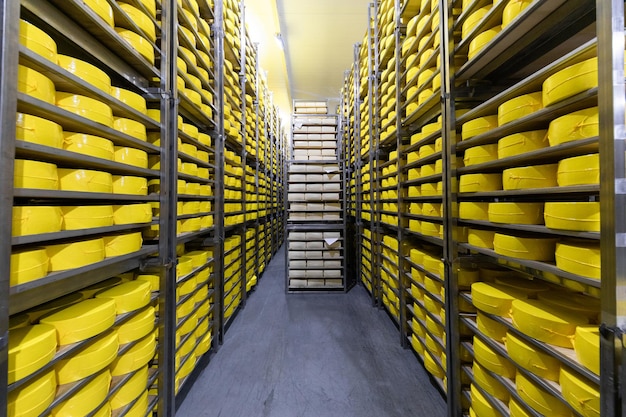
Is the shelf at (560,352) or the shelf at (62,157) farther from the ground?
the shelf at (62,157)

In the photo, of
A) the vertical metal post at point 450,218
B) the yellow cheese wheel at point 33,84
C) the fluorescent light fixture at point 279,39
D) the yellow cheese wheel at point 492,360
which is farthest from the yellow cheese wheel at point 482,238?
the fluorescent light fixture at point 279,39

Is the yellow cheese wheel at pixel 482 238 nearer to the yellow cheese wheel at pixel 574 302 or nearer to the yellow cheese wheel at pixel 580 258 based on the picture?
the yellow cheese wheel at pixel 574 302

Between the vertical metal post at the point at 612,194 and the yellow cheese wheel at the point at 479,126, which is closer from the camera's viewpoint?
the vertical metal post at the point at 612,194

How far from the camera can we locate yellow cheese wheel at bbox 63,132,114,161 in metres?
1.20

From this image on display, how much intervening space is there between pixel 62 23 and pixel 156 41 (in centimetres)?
74

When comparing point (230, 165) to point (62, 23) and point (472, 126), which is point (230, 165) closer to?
point (62, 23)

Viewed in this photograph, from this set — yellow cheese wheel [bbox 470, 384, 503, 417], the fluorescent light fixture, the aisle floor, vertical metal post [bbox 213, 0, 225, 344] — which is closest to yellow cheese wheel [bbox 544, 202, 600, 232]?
yellow cheese wheel [bbox 470, 384, 503, 417]

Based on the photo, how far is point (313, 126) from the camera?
574 centimetres

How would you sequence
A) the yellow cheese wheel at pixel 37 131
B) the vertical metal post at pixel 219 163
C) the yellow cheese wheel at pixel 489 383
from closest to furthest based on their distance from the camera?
the yellow cheese wheel at pixel 37 131
the yellow cheese wheel at pixel 489 383
the vertical metal post at pixel 219 163

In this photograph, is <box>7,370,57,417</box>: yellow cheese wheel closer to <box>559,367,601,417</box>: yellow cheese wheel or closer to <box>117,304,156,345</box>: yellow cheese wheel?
<box>117,304,156,345</box>: yellow cheese wheel

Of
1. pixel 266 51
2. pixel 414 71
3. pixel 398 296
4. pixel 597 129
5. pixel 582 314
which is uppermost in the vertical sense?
pixel 266 51

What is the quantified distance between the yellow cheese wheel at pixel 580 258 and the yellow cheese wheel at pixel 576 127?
1.36 ft

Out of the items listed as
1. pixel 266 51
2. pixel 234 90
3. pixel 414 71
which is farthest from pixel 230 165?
pixel 266 51

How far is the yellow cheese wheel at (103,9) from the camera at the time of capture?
4.18 ft
